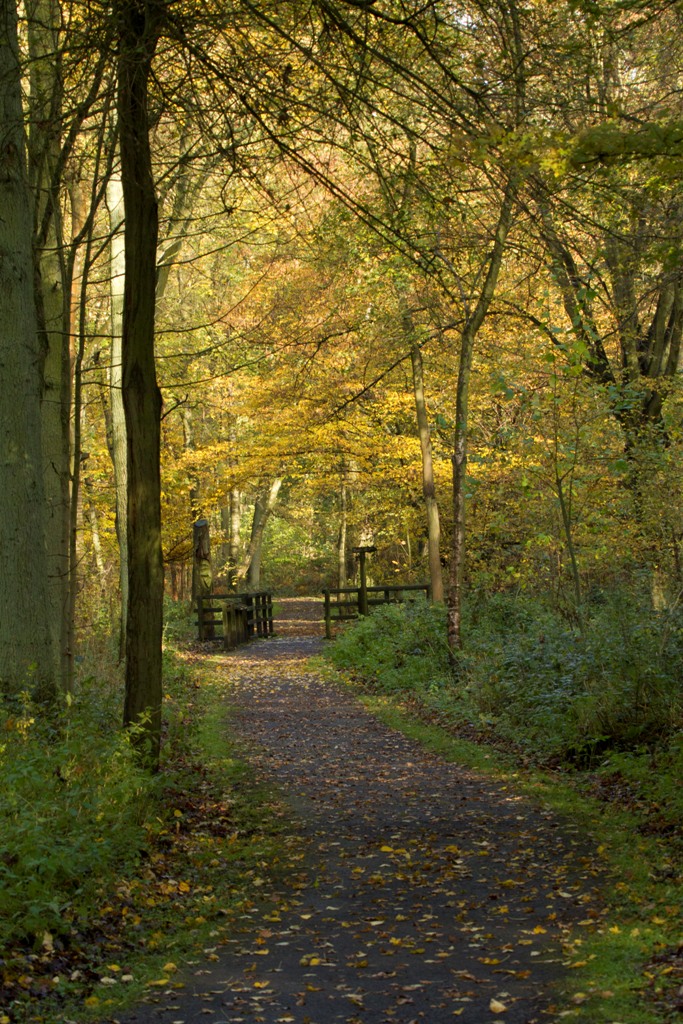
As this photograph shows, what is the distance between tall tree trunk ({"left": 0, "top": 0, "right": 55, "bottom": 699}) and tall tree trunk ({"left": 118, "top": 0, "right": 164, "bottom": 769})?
698 millimetres

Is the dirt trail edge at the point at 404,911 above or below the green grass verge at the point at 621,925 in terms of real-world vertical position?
below

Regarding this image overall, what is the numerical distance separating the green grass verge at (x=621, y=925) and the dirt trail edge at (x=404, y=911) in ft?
0.42

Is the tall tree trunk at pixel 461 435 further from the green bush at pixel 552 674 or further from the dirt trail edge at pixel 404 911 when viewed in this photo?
the dirt trail edge at pixel 404 911

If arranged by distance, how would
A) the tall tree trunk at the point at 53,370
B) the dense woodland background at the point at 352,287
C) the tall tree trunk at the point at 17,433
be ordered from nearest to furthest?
the dense woodland background at the point at 352,287 < the tall tree trunk at the point at 17,433 < the tall tree trunk at the point at 53,370

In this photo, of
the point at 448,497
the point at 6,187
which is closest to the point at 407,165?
the point at 6,187

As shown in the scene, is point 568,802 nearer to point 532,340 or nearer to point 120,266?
point 120,266

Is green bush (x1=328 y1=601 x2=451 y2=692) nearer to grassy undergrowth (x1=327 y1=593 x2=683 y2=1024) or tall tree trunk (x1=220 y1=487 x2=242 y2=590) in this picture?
grassy undergrowth (x1=327 y1=593 x2=683 y2=1024)

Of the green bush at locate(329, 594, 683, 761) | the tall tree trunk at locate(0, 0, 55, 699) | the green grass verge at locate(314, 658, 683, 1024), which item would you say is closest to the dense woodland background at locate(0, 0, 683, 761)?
the tall tree trunk at locate(0, 0, 55, 699)

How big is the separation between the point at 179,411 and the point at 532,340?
12.7 metres

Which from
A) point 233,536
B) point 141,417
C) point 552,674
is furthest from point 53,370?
point 233,536

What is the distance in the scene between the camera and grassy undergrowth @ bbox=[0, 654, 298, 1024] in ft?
15.4

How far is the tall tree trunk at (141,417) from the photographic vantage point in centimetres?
795

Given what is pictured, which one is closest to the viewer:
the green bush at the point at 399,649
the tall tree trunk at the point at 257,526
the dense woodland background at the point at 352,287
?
the dense woodland background at the point at 352,287

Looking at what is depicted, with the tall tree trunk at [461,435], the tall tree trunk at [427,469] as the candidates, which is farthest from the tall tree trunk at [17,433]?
the tall tree trunk at [427,469]
